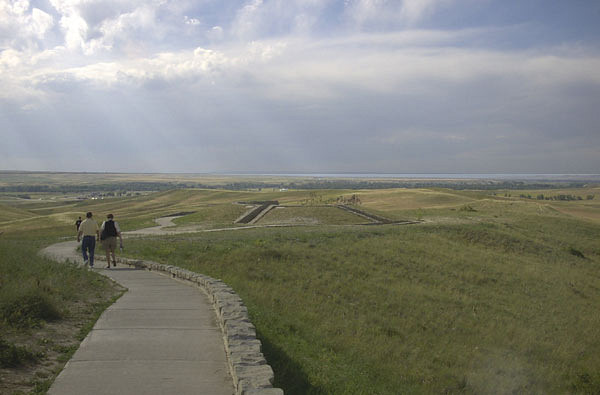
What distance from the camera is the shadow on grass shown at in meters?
6.24

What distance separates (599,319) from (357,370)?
14.0m

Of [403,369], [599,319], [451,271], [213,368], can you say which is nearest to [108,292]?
[213,368]

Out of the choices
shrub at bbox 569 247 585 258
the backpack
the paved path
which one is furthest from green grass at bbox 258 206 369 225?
the paved path

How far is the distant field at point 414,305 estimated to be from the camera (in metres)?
9.18

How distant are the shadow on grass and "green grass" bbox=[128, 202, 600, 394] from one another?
29 millimetres

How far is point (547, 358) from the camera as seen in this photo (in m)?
12.5

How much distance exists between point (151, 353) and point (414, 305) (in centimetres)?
1106

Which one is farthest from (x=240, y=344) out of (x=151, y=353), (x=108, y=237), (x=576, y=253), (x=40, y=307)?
(x=576, y=253)

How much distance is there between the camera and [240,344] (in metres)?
6.36

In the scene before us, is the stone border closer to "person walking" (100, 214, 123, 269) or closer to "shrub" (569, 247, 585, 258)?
"person walking" (100, 214, 123, 269)

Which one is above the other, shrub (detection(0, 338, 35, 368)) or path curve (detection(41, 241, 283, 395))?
shrub (detection(0, 338, 35, 368))

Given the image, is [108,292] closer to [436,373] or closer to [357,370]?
[357,370]

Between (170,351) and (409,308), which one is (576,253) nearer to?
(409,308)

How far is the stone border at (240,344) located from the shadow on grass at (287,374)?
0.54m
